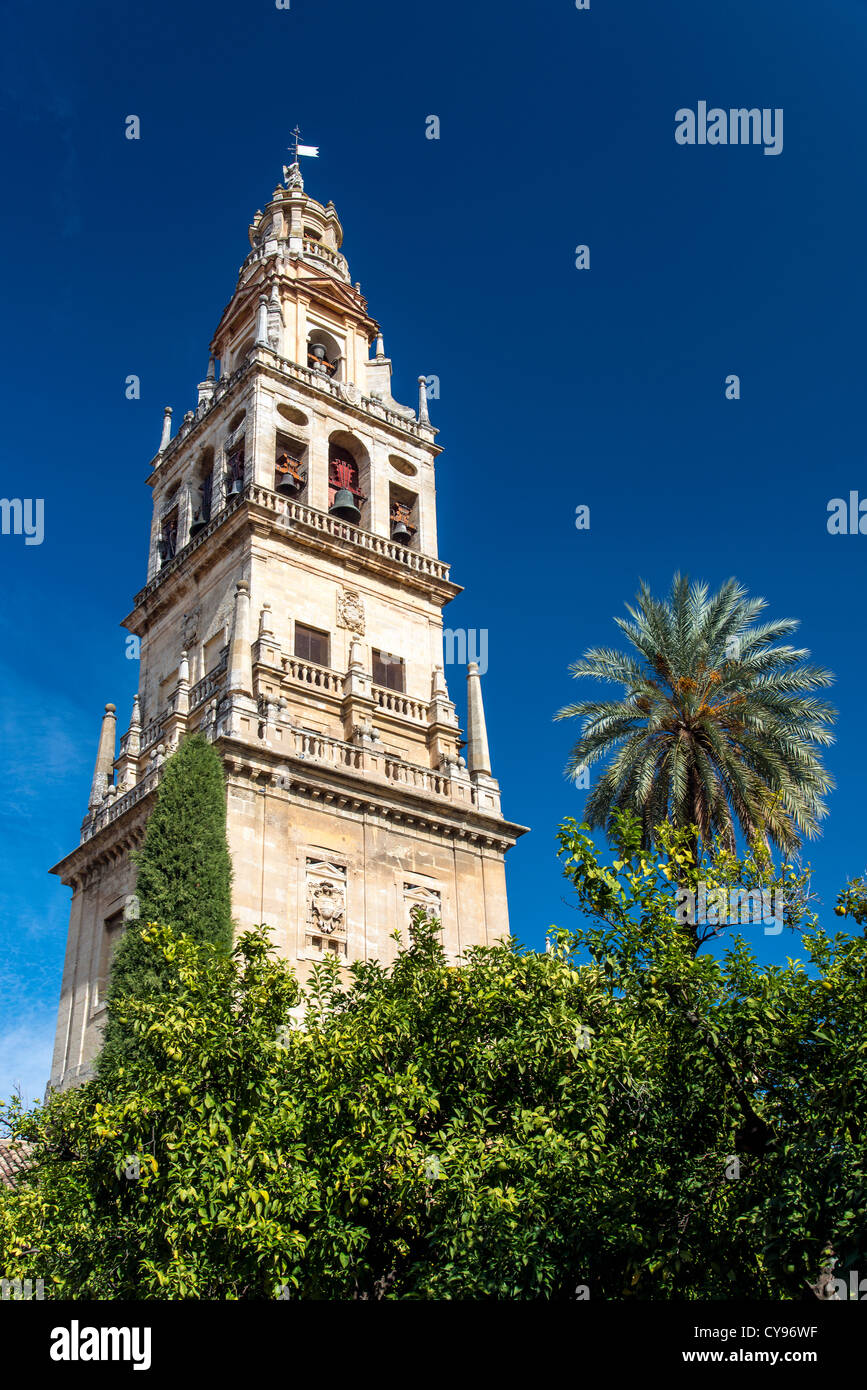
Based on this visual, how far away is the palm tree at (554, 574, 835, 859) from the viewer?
24.1m

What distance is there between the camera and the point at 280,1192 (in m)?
14.5

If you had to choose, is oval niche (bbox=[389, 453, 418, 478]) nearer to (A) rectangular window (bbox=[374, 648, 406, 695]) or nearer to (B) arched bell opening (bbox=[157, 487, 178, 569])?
(B) arched bell opening (bbox=[157, 487, 178, 569])

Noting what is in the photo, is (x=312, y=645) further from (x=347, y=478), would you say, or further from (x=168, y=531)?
(x=168, y=531)

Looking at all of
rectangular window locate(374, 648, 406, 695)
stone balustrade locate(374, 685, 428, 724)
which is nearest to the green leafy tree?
stone balustrade locate(374, 685, 428, 724)

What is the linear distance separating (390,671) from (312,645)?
8.24 feet

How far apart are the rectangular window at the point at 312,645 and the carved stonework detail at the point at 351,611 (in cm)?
74

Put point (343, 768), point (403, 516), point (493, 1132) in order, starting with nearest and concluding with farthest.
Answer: point (493, 1132), point (343, 768), point (403, 516)

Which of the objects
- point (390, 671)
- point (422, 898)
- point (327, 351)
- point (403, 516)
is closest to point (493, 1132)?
point (422, 898)

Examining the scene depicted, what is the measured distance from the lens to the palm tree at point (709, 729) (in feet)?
78.9

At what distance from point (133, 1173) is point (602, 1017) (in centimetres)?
616

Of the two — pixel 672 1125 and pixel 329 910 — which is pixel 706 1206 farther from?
pixel 329 910

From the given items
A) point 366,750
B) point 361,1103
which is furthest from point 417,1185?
point 366,750

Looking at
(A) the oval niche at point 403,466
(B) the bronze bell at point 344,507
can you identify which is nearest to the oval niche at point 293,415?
(B) the bronze bell at point 344,507

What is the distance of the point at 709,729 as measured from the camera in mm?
24469
